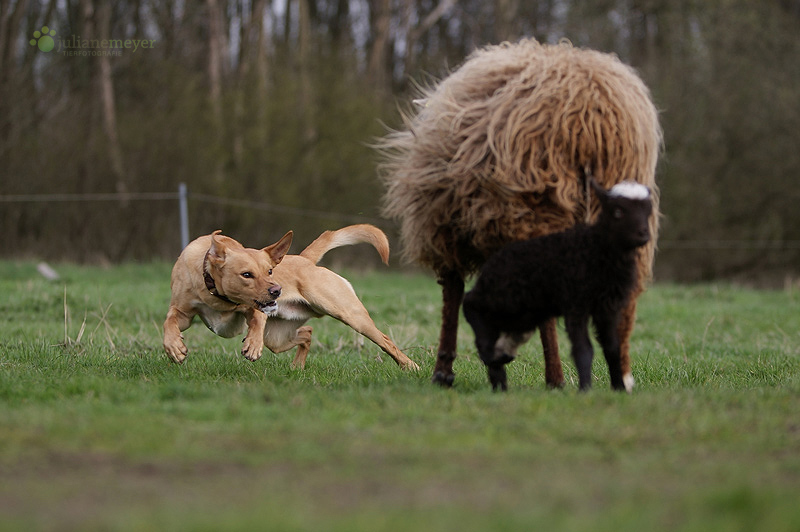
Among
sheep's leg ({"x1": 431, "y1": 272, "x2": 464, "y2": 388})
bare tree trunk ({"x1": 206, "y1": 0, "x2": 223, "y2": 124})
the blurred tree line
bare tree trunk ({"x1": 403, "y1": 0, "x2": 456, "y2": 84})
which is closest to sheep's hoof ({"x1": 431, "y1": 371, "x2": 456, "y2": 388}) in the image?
sheep's leg ({"x1": 431, "y1": 272, "x2": 464, "y2": 388})

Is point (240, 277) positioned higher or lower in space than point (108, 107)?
lower

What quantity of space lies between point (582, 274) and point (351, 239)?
304 centimetres

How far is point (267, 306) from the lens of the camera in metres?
6.64

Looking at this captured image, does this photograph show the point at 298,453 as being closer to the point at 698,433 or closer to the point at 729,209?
the point at 698,433

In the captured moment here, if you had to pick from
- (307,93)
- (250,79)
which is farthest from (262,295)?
(307,93)

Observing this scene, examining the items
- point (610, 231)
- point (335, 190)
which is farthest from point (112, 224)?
point (610, 231)

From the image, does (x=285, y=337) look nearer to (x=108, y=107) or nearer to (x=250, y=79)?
(x=108, y=107)

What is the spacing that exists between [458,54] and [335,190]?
8023 mm

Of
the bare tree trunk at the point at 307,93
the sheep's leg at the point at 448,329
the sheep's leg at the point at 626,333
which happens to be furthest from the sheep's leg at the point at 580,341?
the bare tree trunk at the point at 307,93

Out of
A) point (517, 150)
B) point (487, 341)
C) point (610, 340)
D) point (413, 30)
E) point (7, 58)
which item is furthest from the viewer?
point (413, 30)

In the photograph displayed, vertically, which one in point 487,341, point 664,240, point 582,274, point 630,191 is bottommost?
point 664,240

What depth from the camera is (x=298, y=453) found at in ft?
11.7

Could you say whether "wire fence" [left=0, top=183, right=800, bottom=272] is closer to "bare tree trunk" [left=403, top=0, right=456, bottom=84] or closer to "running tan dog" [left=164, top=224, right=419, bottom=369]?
"bare tree trunk" [left=403, top=0, right=456, bottom=84]

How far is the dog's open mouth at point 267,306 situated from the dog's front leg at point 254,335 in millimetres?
144
